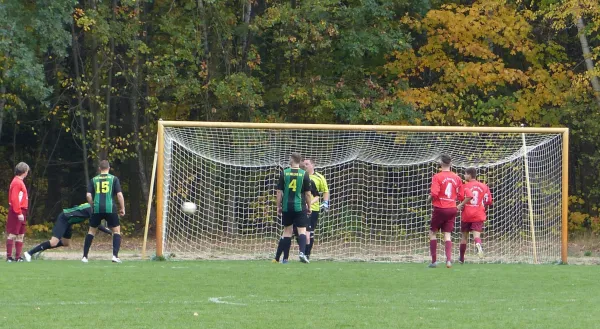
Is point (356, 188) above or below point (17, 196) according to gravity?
above

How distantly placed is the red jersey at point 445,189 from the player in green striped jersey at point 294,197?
199 cm

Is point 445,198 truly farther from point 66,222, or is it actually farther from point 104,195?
point 66,222

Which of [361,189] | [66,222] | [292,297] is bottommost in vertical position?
[292,297]

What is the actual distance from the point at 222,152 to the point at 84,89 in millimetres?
7557

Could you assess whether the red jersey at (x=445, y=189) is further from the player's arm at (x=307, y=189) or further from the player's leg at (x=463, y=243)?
the player's arm at (x=307, y=189)

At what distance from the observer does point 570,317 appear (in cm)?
913

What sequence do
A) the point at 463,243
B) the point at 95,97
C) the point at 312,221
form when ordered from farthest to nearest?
the point at 95,97
the point at 312,221
the point at 463,243

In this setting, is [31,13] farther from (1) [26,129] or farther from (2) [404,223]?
(2) [404,223]

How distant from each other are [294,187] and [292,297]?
18.4 feet

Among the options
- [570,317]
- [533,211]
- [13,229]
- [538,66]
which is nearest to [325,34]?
[538,66]

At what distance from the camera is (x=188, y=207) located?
18.8 metres

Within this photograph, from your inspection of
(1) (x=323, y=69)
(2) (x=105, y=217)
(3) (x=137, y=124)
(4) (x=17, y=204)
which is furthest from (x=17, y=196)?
(1) (x=323, y=69)

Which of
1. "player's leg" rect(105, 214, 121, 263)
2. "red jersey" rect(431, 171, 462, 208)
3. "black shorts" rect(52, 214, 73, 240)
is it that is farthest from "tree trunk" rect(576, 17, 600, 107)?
"black shorts" rect(52, 214, 73, 240)

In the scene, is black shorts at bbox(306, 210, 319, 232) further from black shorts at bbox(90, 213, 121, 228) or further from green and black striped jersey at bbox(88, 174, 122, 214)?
green and black striped jersey at bbox(88, 174, 122, 214)
